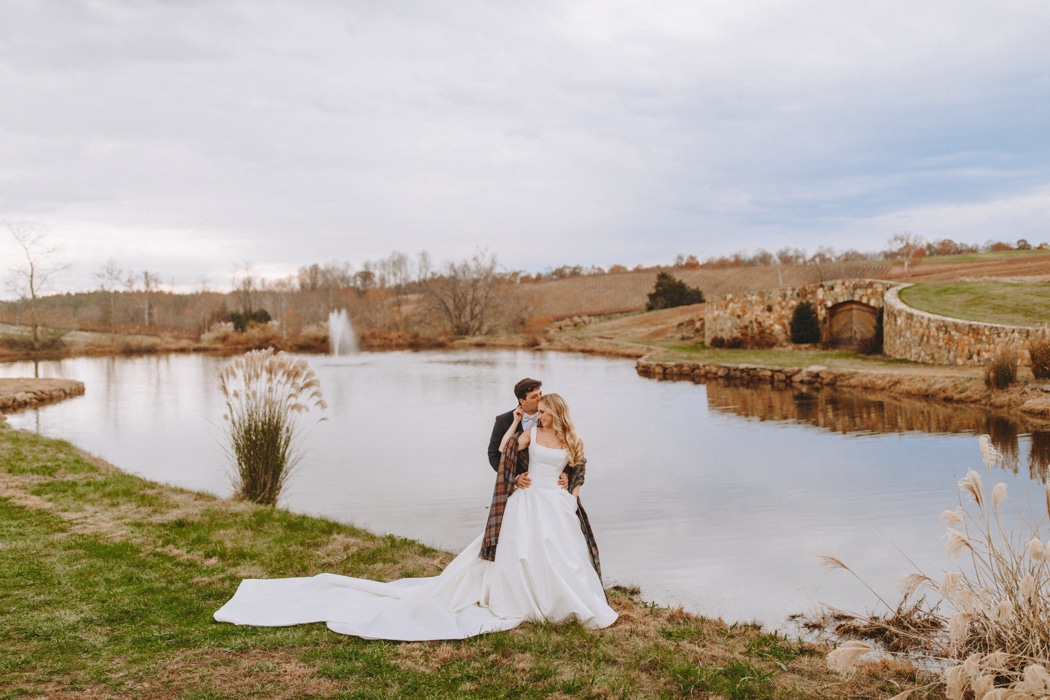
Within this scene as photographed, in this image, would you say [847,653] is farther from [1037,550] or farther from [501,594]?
[501,594]

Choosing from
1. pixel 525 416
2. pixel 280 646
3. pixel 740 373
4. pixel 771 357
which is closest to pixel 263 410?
pixel 525 416

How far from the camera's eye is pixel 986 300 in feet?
80.8

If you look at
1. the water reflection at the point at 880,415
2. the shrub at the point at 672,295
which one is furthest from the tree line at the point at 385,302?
the water reflection at the point at 880,415

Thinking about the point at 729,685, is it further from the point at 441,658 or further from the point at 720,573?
the point at 720,573

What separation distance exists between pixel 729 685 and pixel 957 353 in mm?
21106

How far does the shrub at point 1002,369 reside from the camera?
654 inches

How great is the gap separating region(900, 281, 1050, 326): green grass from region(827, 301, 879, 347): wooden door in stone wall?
7.11ft

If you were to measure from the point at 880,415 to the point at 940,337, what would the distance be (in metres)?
7.89

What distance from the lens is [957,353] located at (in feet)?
70.9

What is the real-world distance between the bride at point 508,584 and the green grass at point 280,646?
15 centimetres

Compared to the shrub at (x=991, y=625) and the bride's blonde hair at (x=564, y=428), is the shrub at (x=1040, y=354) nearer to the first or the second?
Answer: the shrub at (x=991, y=625)

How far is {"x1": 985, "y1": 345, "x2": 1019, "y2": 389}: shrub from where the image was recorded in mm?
16609

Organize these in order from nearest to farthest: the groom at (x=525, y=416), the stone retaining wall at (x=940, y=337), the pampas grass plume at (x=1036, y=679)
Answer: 1. the pampas grass plume at (x=1036, y=679)
2. the groom at (x=525, y=416)
3. the stone retaining wall at (x=940, y=337)

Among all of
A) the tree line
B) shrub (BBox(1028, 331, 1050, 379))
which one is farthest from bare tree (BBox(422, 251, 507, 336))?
shrub (BBox(1028, 331, 1050, 379))
